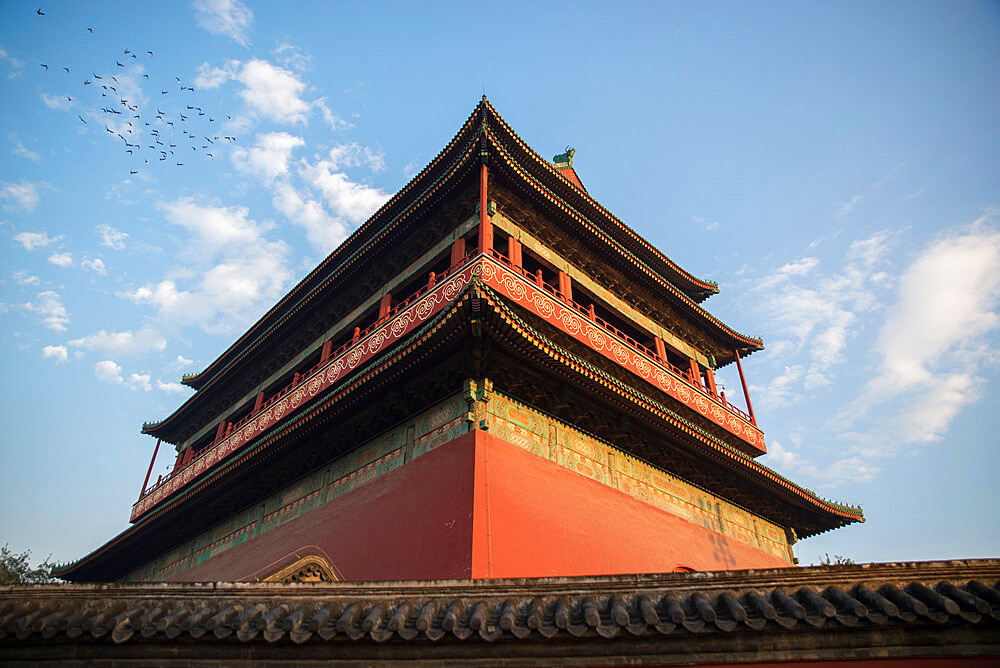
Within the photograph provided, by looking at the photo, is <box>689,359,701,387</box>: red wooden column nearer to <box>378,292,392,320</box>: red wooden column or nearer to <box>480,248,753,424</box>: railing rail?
<box>480,248,753,424</box>: railing rail

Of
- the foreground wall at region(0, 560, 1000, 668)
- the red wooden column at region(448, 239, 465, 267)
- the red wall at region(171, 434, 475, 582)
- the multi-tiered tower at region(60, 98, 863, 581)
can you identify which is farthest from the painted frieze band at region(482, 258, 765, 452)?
the foreground wall at region(0, 560, 1000, 668)

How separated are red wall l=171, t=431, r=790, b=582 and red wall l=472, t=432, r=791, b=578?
0.01 meters

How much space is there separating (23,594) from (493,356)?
5.23 metres

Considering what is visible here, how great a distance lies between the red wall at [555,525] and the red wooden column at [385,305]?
5.00 metres

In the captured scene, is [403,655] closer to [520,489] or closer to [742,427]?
[520,489]

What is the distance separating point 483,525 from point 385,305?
6233 millimetres

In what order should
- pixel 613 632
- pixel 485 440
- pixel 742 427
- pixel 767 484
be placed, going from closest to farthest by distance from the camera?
pixel 613 632 < pixel 485 440 < pixel 767 484 < pixel 742 427

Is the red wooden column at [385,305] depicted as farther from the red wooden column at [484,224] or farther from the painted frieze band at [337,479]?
the painted frieze band at [337,479]

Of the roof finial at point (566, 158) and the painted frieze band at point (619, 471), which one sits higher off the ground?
the roof finial at point (566, 158)

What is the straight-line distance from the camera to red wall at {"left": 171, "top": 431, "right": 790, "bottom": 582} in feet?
22.7

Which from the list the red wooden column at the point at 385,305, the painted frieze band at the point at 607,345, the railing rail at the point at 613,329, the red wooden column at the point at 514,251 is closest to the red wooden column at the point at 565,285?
the railing rail at the point at 613,329

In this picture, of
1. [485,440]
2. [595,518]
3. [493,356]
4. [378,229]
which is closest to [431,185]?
[378,229]

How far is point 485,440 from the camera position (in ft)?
24.8

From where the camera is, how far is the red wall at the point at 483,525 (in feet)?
22.7
